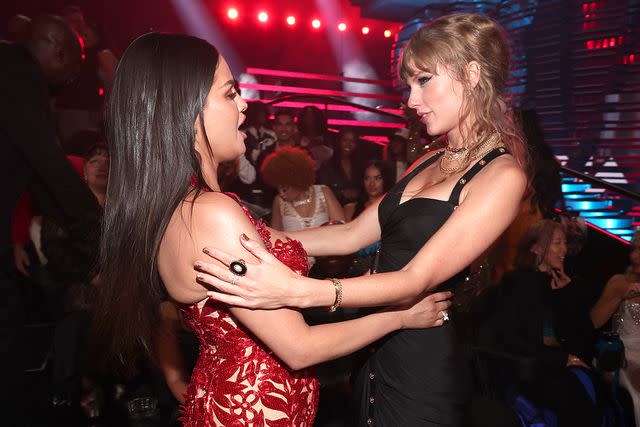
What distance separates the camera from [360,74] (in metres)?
12.2

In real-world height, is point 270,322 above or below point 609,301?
above

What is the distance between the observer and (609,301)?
3.83m

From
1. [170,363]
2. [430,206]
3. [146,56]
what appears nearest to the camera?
[146,56]

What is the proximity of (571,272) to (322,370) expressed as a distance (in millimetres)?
2100

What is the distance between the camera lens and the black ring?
4.31 ft

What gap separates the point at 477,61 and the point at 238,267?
1.01 metres

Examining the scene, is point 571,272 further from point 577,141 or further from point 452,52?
point 452,52

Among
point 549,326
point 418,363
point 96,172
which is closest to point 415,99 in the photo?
point 418,363

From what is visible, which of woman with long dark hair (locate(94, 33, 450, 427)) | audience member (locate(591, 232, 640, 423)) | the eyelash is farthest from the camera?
audience member (locate(591, 232, 640, 423))

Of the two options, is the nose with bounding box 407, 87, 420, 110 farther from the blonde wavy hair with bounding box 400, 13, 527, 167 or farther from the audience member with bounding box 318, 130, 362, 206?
the audience member with bounding box 318, 130, 362, 206

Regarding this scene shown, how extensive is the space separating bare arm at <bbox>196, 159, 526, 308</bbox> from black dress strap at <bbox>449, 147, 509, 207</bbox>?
0.04 m

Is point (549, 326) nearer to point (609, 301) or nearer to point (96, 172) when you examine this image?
point (609, 301)

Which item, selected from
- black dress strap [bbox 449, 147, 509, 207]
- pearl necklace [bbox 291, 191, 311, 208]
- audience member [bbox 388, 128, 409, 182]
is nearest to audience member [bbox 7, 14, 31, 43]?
black dress strap [bbox 449, 147, 509, 207]

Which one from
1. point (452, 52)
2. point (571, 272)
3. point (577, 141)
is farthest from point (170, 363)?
point (577, 141)
